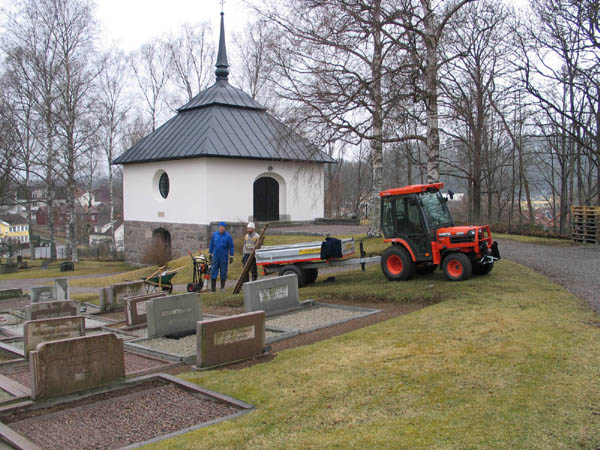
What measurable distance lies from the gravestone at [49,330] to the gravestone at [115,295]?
17.1 ft

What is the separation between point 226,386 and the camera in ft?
23.2

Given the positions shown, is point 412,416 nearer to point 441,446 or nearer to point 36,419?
point 441,446

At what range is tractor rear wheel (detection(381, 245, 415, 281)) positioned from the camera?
13727 mm

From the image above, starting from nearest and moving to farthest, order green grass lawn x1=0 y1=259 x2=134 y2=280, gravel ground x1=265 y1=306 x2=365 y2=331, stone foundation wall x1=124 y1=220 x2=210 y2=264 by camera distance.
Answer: gravel ground x1=265 y1=306 x2=365 y2=331 < stone foundation wall x1=124 y1=220 x2=210 y2=264 < green grass lawn x1=0 y1=259 x2=134 y2=280

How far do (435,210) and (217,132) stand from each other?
1875 cm

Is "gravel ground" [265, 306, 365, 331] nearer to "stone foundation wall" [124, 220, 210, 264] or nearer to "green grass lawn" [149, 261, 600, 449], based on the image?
"green grass lawn" [149, 261, 600, 449]

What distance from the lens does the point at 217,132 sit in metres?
30.1

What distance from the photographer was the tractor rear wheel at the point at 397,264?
13.7m

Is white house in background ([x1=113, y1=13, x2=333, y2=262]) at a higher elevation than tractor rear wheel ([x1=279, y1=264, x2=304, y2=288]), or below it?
higher

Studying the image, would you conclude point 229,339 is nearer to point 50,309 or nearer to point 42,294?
point 50,309

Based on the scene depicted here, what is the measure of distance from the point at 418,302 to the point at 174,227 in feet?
67.6

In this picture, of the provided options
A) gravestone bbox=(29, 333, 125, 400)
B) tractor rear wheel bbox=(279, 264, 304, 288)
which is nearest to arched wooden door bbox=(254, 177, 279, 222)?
tractor rear wheel bbox=(279, 264, 304, 288)

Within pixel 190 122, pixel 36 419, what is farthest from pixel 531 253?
pixel 190 122

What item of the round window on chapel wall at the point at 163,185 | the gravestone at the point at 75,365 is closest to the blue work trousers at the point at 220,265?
the gravestone at the point at 75,365
